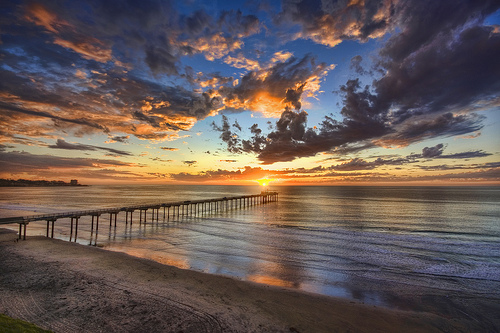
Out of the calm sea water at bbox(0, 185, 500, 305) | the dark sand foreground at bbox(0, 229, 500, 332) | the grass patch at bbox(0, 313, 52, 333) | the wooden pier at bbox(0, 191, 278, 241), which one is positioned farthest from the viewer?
the wooden pier at bbox(0, 191, 278, 241)

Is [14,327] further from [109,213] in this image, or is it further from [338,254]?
[109,213]

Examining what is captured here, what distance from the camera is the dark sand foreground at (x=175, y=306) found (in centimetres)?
978

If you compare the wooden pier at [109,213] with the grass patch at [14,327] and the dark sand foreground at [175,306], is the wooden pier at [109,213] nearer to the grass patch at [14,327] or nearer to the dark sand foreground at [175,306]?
the dark sand foreground at [175,306]

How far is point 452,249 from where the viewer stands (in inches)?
994

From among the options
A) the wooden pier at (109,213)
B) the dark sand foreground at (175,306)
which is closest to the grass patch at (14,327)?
the dark sand foreground at (175,306)

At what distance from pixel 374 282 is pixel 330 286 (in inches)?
139

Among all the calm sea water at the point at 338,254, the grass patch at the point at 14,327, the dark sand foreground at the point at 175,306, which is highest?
the grass patch at the point at 14,327

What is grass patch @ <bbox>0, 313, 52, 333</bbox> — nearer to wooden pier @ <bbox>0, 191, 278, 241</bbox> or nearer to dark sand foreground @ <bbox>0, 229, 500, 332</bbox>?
dark sand foreground @ <bbox>0, 229, 500, 332</bbox>

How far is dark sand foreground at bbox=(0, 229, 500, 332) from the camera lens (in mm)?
9781

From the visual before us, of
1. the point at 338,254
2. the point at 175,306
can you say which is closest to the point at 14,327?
the point at 175,306

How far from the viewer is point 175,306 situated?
11211 mm

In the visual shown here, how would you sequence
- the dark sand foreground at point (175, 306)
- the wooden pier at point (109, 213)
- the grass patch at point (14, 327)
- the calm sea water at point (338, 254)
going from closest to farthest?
the grass patch at point (14, 327)
the dark sand foreground at point (175, 306)
the calm sea water at point (338, 254)
the wooden pier at point (109, 213)

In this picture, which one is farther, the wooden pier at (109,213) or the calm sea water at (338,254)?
the wooden pier at (109,213)

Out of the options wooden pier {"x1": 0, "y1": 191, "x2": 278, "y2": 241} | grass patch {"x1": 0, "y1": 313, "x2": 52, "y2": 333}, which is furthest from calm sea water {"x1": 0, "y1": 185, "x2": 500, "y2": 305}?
grass patch {"x1": 0, "y1": 313, "x2": 52, "y2": 333}
